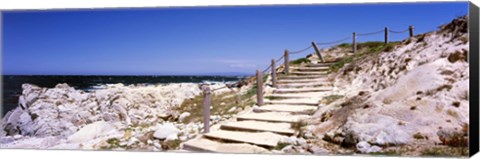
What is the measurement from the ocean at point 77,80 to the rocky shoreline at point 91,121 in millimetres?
85

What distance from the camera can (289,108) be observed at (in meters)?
8.97

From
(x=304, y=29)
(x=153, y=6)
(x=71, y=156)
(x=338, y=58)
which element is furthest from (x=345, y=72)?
(x=71, y=156)

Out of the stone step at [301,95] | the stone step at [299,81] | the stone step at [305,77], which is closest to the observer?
the stone step at [301,95]

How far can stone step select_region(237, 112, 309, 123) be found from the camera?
27.6ft

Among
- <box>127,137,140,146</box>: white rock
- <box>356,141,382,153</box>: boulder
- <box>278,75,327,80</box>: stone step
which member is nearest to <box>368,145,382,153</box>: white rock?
<box>356,141,382,153</box>: boulder

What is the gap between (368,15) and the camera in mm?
7547

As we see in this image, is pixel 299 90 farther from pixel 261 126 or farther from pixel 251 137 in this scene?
pixel 251 137

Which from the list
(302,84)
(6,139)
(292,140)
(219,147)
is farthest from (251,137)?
(6,139)

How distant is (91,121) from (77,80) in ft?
2.33

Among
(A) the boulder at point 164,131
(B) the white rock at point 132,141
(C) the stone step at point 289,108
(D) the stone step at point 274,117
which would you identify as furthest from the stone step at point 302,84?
(B) the white rock at point 132,141

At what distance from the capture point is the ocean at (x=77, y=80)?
28.5 ft

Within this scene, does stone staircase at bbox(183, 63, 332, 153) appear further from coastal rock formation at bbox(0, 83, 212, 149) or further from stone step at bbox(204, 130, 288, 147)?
coastal rock formation at bbox(0, 83, 212, 149)

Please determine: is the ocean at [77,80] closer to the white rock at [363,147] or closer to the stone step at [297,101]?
the stone step at [297,101]

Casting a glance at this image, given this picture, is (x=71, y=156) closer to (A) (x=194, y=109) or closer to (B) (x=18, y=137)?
(B) (x=18, y=137)
